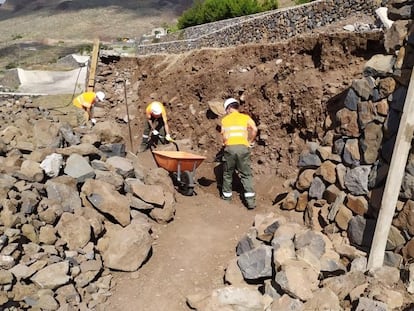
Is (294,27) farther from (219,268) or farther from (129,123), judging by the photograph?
(219,268)

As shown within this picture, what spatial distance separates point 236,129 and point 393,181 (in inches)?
121

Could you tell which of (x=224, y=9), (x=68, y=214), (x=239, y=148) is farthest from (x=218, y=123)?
(x=224, y=9)

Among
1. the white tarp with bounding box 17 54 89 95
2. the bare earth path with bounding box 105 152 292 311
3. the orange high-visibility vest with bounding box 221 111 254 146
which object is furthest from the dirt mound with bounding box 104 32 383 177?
the white tarp with bounding box 17 54 89 95

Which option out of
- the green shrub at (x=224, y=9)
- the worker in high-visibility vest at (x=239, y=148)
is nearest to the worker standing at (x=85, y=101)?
the worker in high-visibility vest at (x=239, y=148)

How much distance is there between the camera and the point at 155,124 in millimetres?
9984

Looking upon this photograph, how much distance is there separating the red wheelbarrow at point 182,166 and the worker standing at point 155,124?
1625 millimetres

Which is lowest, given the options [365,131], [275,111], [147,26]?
[147,26]

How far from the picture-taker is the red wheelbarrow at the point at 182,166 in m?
7.41

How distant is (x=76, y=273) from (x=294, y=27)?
8.79 meters

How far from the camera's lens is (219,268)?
5695 mm

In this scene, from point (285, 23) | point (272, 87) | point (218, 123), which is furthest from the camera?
point (285, 23)

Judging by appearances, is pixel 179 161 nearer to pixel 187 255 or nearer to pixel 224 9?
pixel 187 255

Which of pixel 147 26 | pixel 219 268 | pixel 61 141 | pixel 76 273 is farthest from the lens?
pixel 147 26

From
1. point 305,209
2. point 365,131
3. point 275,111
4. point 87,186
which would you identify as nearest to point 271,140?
point 275,111
